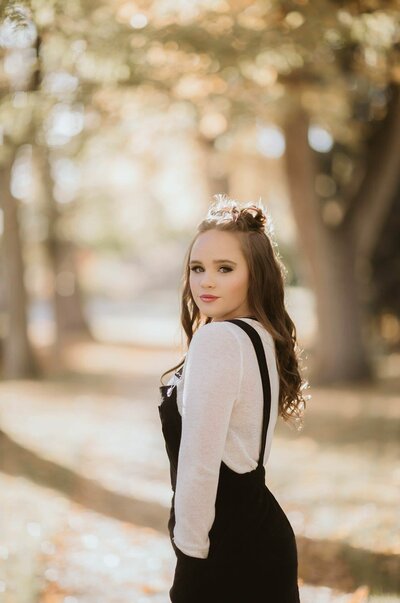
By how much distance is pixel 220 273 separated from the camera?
100 inches

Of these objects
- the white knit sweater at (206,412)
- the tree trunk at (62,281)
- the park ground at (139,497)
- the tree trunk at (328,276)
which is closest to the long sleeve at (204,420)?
the white knit sweater at (206,412)

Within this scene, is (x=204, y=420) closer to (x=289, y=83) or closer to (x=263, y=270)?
(x=263, y=270)

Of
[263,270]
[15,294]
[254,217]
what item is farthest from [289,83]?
[263,270]

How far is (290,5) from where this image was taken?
7.11 metres

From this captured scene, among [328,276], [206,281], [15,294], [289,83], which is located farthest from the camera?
[15,294]

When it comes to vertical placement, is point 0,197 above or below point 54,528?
above

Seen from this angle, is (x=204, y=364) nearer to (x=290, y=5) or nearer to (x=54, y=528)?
(x=54, y=528)

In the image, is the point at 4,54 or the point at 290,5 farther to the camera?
the point at 290,5

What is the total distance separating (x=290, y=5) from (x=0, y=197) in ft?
32.4

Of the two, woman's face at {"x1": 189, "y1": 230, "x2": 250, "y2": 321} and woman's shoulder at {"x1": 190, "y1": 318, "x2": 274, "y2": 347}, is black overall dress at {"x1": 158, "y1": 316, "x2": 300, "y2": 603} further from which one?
woman's face at {"x1": 189, "y1": 230, "x2": 250, "y2": 321}

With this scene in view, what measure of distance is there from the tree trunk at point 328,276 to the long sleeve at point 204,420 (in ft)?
40.3

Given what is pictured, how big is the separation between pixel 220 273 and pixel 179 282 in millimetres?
10234

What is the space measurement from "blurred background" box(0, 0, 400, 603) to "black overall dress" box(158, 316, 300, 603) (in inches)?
24.7

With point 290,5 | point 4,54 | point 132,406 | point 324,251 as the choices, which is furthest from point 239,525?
point 324,251
